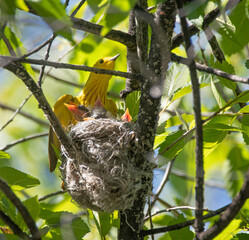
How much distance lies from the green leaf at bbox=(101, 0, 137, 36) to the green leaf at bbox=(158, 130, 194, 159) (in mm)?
1472

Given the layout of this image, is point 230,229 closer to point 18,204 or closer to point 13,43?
point 18,204

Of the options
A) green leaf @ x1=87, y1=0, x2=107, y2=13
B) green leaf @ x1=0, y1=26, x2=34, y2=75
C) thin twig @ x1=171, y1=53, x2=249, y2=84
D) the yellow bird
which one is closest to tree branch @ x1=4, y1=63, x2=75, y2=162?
green leaf @ x1=0, y1=26, x2=34, y2=75

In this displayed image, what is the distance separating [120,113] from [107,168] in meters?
0.92

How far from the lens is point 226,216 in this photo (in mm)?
1994

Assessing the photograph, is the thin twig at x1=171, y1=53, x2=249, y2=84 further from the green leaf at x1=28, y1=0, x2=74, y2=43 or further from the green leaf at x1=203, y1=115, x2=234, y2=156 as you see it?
the green leaf at x1=28, y1=0, x2=74, y2=43

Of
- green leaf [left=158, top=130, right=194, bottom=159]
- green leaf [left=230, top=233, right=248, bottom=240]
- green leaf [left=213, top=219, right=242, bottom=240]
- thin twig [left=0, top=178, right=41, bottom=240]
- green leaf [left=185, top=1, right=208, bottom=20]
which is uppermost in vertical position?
green leaf [left=185, top=1, right=208, bottom=20]

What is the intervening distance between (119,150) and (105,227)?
A: 0.58m

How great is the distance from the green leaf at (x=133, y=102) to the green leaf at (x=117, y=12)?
1901mm

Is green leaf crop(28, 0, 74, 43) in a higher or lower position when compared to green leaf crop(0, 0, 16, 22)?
lower

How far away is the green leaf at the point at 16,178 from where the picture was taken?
2.83 m

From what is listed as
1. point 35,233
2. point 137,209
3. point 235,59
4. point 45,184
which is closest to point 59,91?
point 45,184

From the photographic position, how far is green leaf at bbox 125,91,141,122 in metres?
3.34

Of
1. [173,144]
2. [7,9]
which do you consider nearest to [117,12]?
[7,9]

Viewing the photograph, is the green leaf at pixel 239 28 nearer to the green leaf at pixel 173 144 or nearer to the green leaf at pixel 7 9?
the green leaf at pixel 173 144
